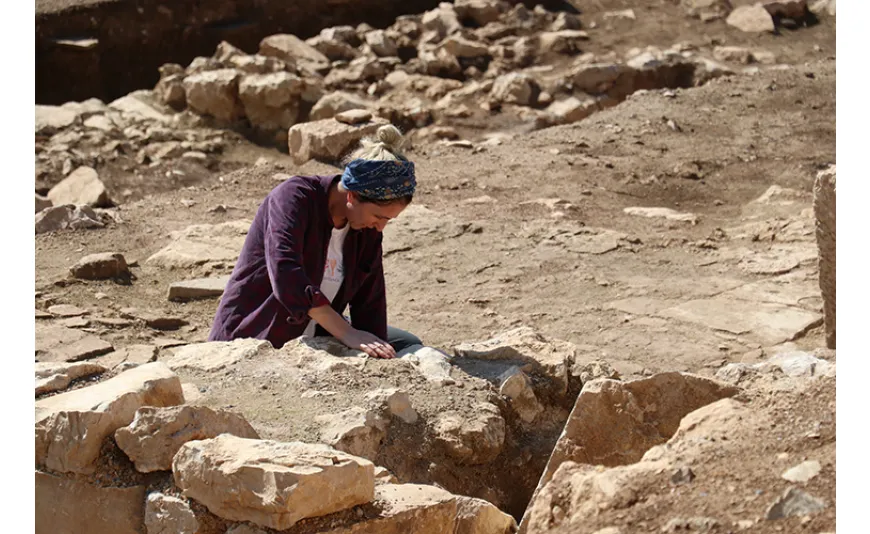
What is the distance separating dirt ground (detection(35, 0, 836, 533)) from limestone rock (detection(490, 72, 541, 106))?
625 mm

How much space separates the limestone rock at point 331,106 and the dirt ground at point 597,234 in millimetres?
1164

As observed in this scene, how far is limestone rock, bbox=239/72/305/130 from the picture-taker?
10508mm

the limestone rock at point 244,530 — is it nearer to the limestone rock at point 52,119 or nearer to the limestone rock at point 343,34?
the limestone rock at point 52,119

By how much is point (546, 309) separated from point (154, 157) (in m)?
5.70

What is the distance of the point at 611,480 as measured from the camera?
7.64 ft

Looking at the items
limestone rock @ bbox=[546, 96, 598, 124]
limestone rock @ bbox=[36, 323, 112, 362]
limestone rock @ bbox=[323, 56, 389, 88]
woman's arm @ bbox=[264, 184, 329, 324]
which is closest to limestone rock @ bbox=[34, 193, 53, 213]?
limestone rock @ bbox=[36, 323, 112, 362]

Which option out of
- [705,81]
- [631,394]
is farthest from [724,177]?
[631,394]

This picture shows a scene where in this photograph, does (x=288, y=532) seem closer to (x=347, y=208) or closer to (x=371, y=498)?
(x=371, y=498)

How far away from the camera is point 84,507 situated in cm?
278

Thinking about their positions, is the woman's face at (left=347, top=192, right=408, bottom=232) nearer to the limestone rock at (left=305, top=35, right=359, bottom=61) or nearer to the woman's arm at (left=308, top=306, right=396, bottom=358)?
the woman's arm at (left=308, top=306, right=396, bottom=358)

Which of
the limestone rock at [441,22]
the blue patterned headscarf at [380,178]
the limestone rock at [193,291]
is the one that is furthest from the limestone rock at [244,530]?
the limestone rock at [441,22]

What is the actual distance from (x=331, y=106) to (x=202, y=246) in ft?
12.8

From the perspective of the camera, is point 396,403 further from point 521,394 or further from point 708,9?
point 708,9

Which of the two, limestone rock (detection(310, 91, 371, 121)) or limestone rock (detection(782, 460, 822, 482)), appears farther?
limestone rock (detection(310, 91, 371, 121))
